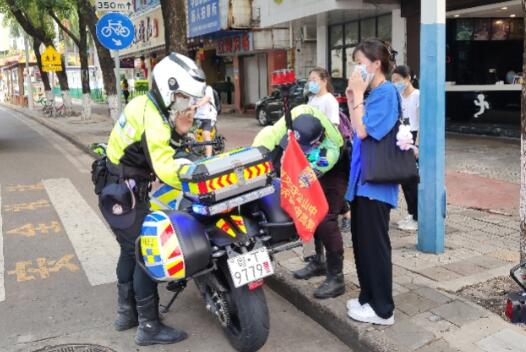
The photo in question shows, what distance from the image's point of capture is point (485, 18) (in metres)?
14.4

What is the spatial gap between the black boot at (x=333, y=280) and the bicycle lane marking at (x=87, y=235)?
1970 millimetres

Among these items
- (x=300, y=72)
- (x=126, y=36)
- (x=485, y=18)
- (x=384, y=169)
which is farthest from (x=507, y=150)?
(x=300, y=72)

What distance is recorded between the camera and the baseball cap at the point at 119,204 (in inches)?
138

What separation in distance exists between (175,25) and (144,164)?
7871 millimetres

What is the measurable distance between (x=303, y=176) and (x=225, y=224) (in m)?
0.57

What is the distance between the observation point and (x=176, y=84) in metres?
3.25

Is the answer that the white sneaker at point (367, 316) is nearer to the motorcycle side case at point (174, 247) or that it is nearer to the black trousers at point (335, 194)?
the black trousers at point (335, 194)

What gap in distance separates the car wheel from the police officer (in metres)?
14.2

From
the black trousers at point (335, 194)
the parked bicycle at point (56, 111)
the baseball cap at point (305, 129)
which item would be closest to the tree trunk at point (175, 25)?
the black trousers at point (335, 194)

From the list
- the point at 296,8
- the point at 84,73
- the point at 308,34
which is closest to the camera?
the point at 296,8

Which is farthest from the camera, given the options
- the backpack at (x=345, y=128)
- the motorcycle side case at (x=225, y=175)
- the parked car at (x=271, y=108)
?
the parked car at (x=271, y=108)

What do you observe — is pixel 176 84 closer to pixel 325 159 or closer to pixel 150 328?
pixel 325 159

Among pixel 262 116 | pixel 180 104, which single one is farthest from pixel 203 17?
pixel 180 104

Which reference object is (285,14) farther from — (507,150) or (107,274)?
(107,274)
